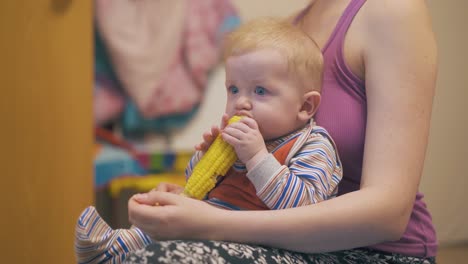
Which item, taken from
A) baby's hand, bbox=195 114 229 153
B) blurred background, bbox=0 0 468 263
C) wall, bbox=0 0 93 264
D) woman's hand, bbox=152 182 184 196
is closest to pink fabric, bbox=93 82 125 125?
blurred background, bbox=0 0 468 263

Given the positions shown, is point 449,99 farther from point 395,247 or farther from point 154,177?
point 395,247

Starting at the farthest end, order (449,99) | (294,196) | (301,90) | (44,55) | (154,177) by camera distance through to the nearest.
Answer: (449,99), (154,177), (44,55), (301,90), (294,196)

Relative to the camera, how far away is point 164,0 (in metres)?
2.18

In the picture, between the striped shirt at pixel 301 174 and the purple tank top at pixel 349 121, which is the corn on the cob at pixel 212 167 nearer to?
the striped shirt at pixel 301 174

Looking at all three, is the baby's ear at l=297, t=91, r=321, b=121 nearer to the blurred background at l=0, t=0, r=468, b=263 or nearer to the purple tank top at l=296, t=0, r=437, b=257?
the purple tank top at l=296, t=0, r=437, b=257

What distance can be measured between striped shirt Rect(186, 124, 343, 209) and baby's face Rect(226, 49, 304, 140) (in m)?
0.04

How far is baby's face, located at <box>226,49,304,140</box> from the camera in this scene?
932 millimetres

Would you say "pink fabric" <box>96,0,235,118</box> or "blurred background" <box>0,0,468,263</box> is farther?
"pink fabric" <box>96,0,235,118</box>

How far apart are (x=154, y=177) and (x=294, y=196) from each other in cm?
138

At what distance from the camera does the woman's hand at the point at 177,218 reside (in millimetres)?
798

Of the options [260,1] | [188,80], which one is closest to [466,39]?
[260,1]

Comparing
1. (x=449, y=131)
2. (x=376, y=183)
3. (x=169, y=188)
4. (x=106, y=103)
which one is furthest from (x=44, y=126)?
(x=449, y=131)

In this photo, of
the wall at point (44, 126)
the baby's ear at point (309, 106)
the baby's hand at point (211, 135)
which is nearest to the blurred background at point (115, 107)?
the wall at point (44, 126)

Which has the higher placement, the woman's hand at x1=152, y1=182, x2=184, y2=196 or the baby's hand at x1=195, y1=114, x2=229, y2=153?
the baby's hand at x1=195, y1=114, x2=229, y2=153
